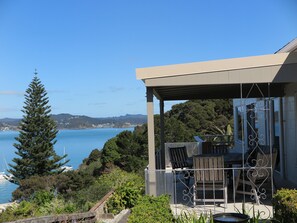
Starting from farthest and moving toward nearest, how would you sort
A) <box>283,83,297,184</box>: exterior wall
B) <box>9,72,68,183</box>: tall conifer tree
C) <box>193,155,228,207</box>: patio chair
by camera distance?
<box>9,72,68,183</box>: tall conifer tree
<box>283,83,297,184</box>: exterior wall
<box>193,155,228,207</box>: patio chair

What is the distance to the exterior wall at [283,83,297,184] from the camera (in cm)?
826

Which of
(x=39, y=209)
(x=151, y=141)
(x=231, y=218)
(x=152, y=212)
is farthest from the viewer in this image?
(x=39, y=209)

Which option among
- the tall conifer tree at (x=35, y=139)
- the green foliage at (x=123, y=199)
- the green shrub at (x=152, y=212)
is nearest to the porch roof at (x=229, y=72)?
the green shrub at (x=152, y=212)

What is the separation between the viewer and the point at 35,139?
30078 mm

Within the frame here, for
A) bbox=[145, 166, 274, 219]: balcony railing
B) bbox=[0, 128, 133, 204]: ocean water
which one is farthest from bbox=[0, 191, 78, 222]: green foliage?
bbox=[0, 128, 133, 204]: ocean water

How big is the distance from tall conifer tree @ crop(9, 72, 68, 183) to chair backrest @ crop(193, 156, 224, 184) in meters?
24.6

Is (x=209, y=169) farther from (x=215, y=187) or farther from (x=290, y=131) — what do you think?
(x=290, y=131)

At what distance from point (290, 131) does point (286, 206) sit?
4449 mm

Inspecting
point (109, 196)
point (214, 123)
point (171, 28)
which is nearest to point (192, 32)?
point (171, 28)

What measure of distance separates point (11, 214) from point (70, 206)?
1.42 meters

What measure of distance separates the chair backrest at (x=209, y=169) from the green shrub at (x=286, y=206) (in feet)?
6.13

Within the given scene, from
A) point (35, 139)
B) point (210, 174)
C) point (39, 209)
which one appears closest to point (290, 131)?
point (210, 174)

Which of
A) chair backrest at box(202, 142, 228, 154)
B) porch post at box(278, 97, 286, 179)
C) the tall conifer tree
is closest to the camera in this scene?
porch post at box(278, 97, 286, 179)

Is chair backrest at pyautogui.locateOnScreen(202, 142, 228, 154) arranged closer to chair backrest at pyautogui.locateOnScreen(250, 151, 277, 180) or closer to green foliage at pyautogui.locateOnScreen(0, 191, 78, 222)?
chair backrest at pyautogui.locateOnScreen(250, 151, 277, 180)
